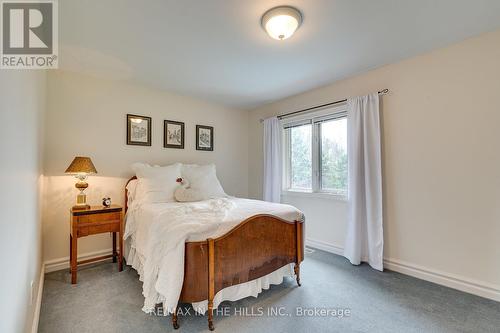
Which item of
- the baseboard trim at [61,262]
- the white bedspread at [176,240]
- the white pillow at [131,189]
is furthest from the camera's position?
the white pillow at [131,189]

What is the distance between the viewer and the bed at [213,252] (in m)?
1.66

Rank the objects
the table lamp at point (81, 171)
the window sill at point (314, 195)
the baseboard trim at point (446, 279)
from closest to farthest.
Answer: the baseboard trim at point (446, 279) < the table lamp at point (81, 171) < the window sill at point (314, 195)

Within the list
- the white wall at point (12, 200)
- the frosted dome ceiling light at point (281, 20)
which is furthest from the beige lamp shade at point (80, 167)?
the frosted dome ceiling light at point (281, 20)

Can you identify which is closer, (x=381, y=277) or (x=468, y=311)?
(x=468, y=311)

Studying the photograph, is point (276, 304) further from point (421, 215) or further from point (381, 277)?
point (421, 215)

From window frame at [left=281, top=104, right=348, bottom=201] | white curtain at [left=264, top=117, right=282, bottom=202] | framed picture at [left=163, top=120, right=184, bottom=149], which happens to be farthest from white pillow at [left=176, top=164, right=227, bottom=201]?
window frame at [left=281, top=104, right=348, bottom=201]

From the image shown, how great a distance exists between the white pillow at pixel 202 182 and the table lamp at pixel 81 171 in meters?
1.08

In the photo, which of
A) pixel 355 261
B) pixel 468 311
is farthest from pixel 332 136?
pixel 468 311

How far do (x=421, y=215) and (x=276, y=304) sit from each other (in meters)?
1.81

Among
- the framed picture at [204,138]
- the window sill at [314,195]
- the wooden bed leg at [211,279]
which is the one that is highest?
the framed picture at [204,138]

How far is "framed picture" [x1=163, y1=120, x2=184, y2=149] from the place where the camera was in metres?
3.57

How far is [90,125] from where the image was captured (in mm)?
2934

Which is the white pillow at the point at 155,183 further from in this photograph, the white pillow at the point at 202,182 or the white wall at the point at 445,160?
the white wall at the point at 445,160

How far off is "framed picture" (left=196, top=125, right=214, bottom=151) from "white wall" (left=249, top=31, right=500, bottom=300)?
7.78ft
